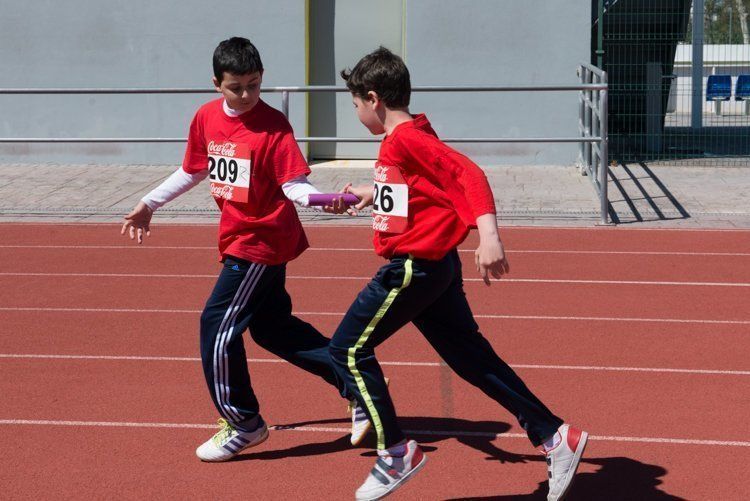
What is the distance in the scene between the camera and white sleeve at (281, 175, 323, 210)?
4.50 meters

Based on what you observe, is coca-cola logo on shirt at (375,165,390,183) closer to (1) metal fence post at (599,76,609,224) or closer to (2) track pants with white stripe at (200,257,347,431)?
(2) track pants with white stripe at (200,257,347,431)

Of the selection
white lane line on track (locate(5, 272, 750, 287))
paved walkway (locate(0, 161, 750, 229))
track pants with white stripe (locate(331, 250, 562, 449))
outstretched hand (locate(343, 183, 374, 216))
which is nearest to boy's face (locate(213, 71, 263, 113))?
outstretched hand (locate(343, 183, 374, 216))

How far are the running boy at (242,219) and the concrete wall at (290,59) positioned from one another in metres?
10.8

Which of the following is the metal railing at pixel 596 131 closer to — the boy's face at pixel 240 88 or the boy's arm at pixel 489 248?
the boy's face at pixel 240 88

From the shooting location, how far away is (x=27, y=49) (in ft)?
54.0

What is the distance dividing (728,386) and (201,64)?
1159cm

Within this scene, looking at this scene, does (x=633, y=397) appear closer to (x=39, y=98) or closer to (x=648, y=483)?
(x=648, y=483)

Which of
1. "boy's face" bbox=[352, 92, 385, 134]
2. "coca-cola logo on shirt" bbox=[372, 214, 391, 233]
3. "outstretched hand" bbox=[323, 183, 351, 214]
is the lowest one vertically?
"coca-cola logo on shirt" bbox=[372, 214, 391, 233]

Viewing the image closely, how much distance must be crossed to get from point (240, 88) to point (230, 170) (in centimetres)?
34

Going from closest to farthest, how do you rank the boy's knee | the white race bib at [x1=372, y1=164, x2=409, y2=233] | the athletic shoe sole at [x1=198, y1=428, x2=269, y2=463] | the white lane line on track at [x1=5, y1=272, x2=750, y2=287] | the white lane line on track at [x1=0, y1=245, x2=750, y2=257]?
the white race bib at [x1=372, y1=164, x2=409, y2=233] → the boy's knee → the athletic shoe sole at [x1=198, y1=428, x2=269, y2=463] → the white lane line on track at [x1=5, y1=272, x2=750, y2=287] → the white lane line on track at [x1=0, y1=245, x2=750, y2=257]

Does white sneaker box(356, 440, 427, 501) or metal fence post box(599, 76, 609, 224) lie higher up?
metal fence post box(599, 76, 609, 224)

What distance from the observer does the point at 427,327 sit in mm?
4324

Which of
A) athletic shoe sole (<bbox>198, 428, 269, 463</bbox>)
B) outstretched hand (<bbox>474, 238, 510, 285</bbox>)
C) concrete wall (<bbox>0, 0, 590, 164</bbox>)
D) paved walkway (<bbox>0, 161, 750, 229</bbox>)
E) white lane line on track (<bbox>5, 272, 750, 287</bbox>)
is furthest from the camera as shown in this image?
concrete wall (<bbox>0, 0, 590, 164</bbox>)

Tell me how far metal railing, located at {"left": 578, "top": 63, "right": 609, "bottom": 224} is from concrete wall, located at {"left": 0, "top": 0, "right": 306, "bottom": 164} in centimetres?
407
